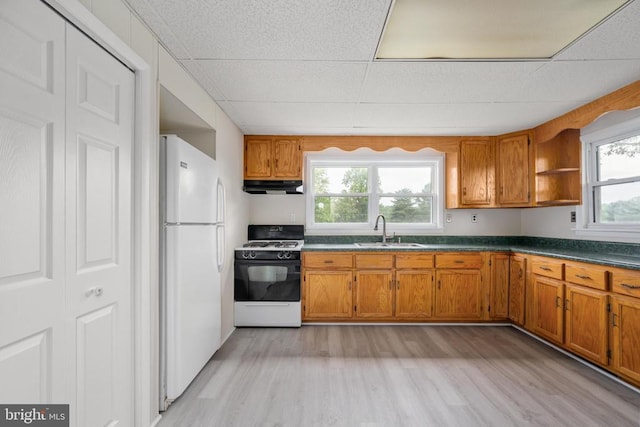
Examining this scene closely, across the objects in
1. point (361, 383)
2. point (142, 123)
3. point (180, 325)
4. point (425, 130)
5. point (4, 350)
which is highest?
point (425, 130)

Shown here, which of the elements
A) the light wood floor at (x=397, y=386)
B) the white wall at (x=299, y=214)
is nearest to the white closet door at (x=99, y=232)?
the light wood floor at (x=397, y=386)

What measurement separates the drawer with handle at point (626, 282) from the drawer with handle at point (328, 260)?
7.22ft

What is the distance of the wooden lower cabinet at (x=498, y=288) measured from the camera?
352 centimetres

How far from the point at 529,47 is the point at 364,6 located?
1175mm

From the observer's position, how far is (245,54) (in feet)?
6.46

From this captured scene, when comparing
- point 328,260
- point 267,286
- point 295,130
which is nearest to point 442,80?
point 295,130

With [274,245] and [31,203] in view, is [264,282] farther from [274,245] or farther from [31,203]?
[31,203]

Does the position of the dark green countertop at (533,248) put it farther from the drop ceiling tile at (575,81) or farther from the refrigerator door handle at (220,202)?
the drop ceiling tile at (575,81)

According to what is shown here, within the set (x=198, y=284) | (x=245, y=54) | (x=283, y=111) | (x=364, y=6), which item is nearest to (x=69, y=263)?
(x=198, y=284)

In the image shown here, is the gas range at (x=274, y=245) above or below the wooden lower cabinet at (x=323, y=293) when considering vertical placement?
above

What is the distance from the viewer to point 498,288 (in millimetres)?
3523

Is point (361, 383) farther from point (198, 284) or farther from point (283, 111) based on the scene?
point (283, 111)

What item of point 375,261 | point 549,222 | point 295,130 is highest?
point 295,130

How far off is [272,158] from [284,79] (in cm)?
155
